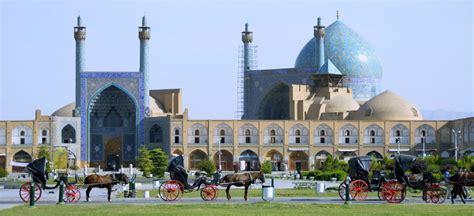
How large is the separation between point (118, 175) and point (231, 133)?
157 ft

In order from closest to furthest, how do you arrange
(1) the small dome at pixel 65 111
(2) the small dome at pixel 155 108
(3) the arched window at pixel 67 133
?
1. (3) the arched window at pixel 67 133
2. (2) the small dome at pixel 155 108
3. (1) the small dome at pixel 65 111

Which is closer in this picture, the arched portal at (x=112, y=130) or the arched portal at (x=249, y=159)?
the arched portal at (x=249, y=159)

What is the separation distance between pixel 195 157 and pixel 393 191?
49942mm

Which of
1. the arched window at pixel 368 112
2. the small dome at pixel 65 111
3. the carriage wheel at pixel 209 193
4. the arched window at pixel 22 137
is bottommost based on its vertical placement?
the carriage wheel at pixel 209 193

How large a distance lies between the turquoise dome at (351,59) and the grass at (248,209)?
203 ft

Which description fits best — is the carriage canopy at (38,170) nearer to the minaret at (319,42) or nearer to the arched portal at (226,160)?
the arched portal at (226,160)

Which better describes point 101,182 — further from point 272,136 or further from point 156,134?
point 156,134

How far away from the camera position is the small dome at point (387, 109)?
81.8m

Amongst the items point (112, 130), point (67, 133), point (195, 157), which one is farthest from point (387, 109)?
point (67, 133)

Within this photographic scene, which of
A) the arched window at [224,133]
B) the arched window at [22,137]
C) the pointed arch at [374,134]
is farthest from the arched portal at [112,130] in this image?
the pointed arch at [374,134]

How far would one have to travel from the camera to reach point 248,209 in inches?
1040

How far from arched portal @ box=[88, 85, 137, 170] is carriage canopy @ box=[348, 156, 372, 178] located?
164ft

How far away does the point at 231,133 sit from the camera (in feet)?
261

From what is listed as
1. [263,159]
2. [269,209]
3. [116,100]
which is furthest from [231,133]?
[269,209]
